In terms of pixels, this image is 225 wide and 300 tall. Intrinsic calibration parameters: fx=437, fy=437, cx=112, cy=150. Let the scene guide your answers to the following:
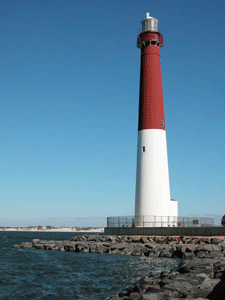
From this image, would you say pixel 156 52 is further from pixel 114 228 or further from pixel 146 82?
pixel 114 228

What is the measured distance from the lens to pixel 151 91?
109 ft

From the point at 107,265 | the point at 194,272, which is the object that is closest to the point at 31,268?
the point at 107,265

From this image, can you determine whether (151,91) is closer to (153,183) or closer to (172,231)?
(153,183)

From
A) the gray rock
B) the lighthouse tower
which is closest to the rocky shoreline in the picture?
the gray rock

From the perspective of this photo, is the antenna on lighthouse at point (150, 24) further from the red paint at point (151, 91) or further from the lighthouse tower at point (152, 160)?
the lighthouse tower at point (152, 160)

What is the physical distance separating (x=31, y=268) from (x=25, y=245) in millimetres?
16666

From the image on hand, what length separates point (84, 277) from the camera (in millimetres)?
20047

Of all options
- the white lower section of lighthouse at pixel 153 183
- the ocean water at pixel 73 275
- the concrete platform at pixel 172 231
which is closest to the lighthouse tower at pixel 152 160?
the white lower section of lighthouse at pixel 153 183

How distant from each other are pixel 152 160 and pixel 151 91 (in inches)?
206

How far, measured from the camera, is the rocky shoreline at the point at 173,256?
1265 cm

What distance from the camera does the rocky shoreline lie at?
12.6 meters

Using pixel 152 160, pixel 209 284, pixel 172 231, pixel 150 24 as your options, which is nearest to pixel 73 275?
pixel 209 284

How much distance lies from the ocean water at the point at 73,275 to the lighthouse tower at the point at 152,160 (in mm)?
5634

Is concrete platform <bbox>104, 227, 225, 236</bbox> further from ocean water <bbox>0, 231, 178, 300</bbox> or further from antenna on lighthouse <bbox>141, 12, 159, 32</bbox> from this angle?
antenna on lighthouse <bbox>141, 12, 159, 32</bbox>
